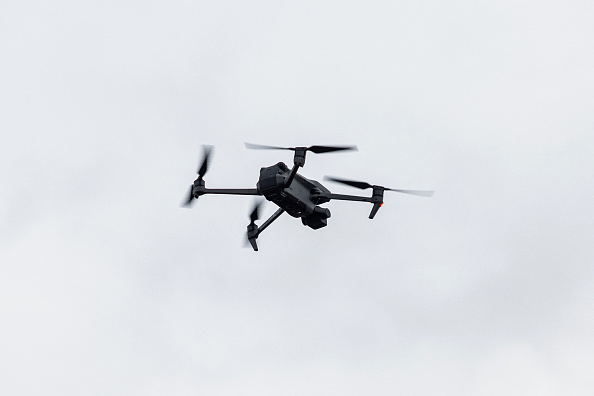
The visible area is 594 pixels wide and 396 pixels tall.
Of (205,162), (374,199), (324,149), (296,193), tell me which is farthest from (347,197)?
(205,162)

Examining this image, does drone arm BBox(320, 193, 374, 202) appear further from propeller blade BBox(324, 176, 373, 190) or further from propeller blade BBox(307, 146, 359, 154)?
propeller blade BBox(307, 146, 359, 154)

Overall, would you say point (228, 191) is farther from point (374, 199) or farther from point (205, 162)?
point (374, 199)

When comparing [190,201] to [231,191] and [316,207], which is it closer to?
[231,191]

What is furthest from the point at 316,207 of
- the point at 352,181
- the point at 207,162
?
the point at 207,162

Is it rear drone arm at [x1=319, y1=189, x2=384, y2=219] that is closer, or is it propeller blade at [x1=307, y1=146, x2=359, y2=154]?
propeller blade at [x1=307, y1=146, x2=359, y2=154]

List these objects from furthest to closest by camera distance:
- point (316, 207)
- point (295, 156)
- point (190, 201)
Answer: point (190, 201), point (316, 207), point (295, 156)

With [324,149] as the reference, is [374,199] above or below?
below

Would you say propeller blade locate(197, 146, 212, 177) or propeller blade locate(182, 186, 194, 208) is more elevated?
propeller blade locate(197, 146, 212, 177)

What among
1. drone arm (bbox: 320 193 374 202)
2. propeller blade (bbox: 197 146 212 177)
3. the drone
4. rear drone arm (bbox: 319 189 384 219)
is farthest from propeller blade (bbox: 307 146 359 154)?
propeller blade (bbox: 197 146 212 177)
